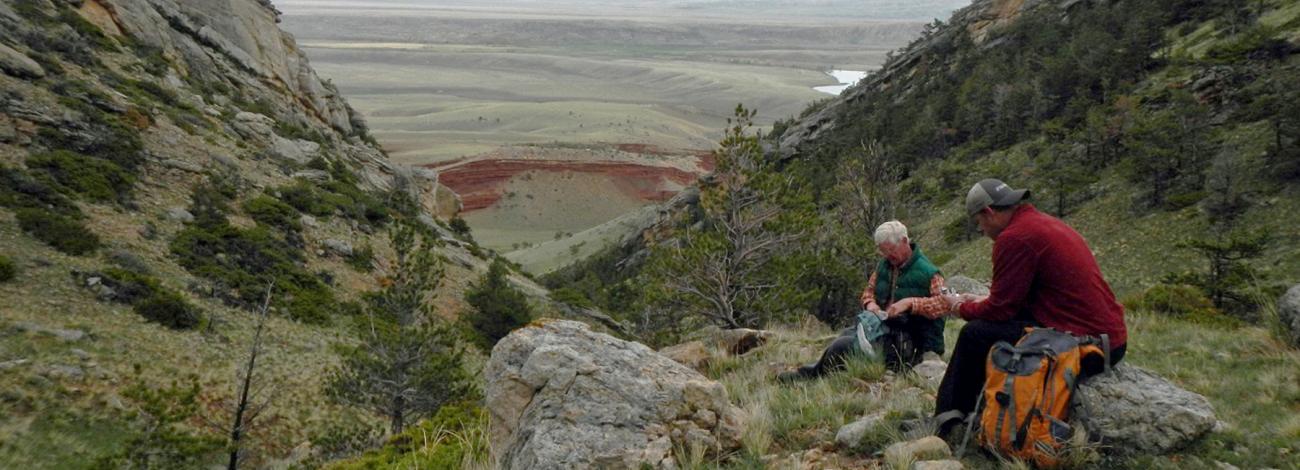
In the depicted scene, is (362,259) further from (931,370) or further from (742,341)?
(931,370)

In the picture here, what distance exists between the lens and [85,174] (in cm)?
1966

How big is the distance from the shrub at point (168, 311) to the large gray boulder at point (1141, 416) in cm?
1718

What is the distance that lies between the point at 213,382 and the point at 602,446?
12901 mm

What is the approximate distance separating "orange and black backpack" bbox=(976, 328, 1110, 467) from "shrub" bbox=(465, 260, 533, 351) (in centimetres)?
1914

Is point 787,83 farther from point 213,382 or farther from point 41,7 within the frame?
point 213,382

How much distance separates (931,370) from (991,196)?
2.20 metres

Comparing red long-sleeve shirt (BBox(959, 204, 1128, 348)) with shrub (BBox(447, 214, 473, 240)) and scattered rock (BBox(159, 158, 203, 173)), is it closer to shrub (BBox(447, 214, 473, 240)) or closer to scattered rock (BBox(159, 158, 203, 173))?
scattered rock (BBox(159, 158, 203, 173))

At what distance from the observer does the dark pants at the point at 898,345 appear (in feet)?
21.7

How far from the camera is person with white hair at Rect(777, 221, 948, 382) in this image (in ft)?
21.1

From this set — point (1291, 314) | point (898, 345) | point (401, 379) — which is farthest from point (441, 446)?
point (401, 379)

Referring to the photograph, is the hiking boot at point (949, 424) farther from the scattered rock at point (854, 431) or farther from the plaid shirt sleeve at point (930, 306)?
the plaid shirt sleeve at point (930, 306)

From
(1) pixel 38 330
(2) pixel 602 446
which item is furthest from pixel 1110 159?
(1) pixel 38 330

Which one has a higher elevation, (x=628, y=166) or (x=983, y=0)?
(x=983, y=0)

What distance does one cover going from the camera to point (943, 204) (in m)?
32.7
